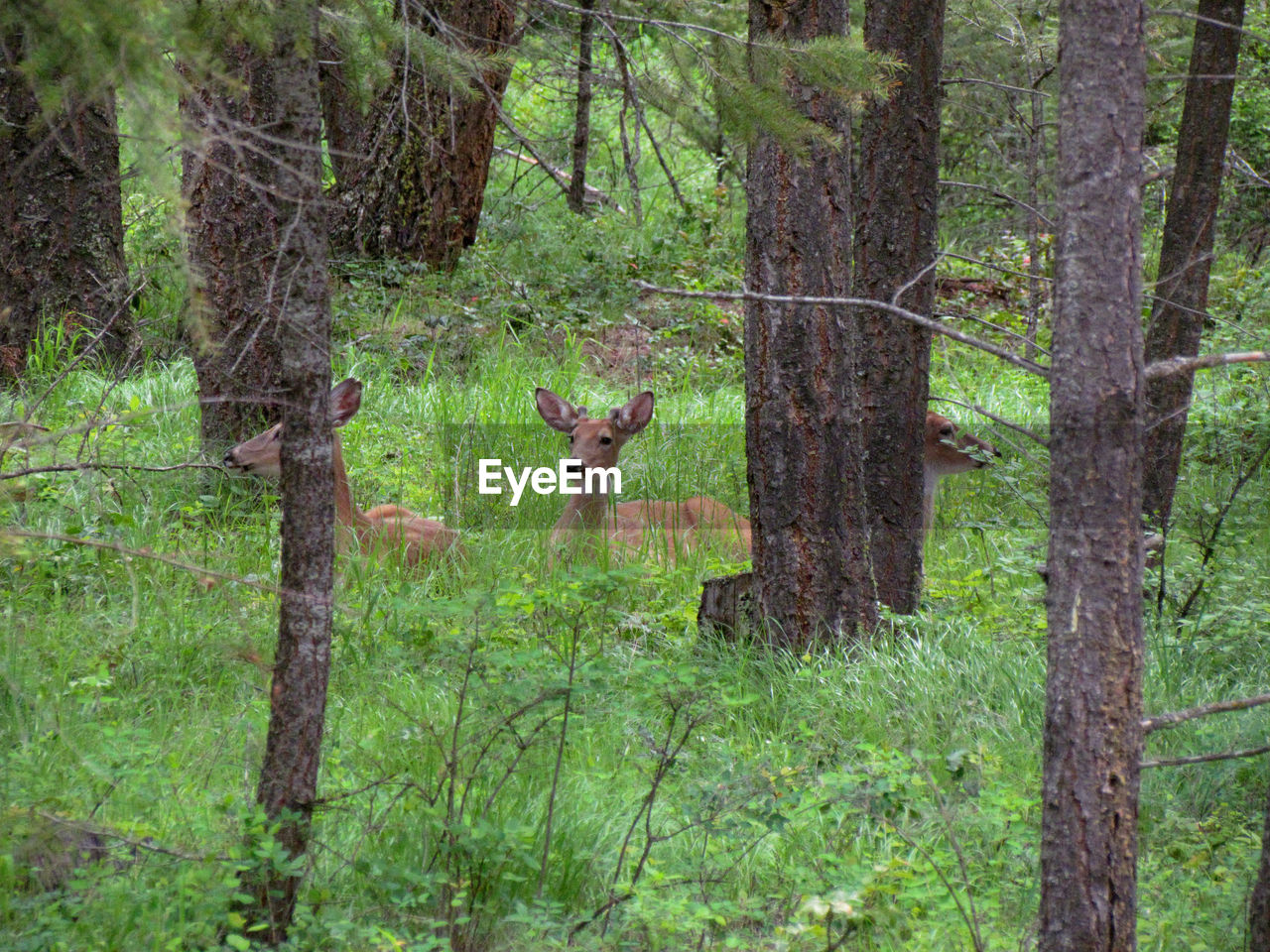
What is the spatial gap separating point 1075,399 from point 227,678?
11.4 ft

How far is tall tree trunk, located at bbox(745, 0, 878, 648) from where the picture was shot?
5277mm

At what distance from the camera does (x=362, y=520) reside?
22.9 ft

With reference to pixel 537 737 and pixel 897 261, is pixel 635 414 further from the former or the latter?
pixel 537 737

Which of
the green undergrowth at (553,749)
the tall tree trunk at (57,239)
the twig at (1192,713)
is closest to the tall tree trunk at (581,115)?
the tall tree trunk at (57,239)

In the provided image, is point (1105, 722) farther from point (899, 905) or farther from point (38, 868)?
point (38, 868)

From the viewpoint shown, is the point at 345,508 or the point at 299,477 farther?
the point at 345,508

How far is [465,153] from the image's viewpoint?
40.9 ft

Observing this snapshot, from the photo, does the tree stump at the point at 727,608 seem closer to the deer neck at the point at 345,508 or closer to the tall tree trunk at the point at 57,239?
the deer neck at the point at 345,508

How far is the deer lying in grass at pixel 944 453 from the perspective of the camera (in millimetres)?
8109

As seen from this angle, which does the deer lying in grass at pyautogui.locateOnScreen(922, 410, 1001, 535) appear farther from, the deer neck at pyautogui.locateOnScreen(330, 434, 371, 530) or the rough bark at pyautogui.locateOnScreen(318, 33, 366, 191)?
the rough bark at pyautogui.locateOnScreen(318, 33, 366, 191)

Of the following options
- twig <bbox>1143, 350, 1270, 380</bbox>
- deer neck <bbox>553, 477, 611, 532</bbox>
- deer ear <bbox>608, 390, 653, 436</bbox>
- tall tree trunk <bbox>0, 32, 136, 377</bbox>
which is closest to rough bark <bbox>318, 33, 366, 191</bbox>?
tall tree trunk <bbox>0, 32, 136, 377</bbox>

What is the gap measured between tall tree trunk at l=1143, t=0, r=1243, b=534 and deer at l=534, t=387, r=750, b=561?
7.50 ft

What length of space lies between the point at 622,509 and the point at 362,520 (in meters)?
1.76

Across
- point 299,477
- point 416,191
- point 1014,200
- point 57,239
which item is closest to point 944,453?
point 1014,200
